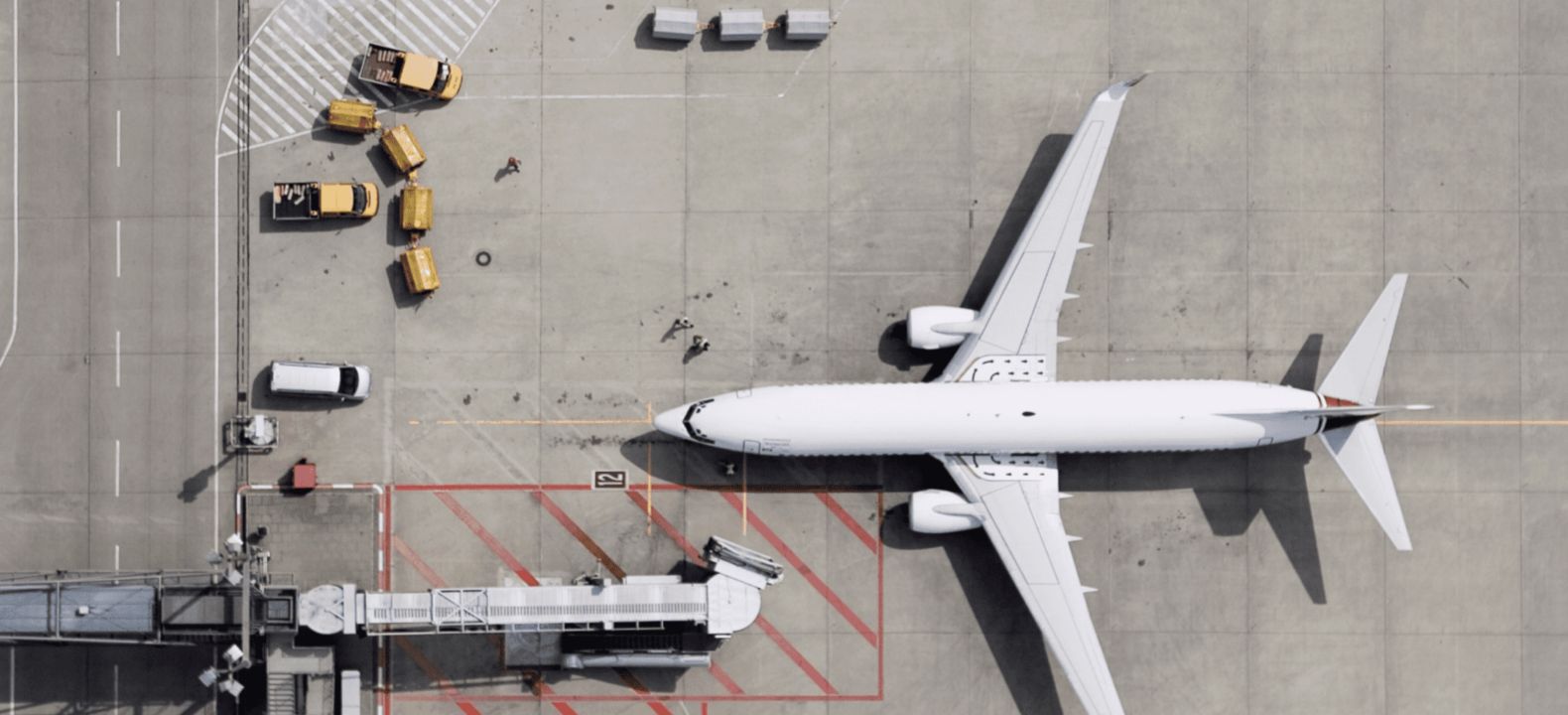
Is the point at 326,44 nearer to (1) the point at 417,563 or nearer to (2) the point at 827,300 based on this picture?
(1) the point at 417,563

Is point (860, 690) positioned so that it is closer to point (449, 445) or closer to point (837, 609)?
point (837, 609)

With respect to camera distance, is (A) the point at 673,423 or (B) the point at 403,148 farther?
(B) the point at 403,148

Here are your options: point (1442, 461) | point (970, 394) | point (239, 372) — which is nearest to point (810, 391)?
point (970, 394)

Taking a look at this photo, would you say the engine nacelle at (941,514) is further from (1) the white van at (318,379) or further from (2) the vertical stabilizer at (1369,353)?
(1) the white van at (318,379)

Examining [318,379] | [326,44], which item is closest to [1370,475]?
[318,379]

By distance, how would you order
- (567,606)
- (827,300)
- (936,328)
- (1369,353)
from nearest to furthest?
(1369,353)
(567,606)
(936,328)
(827,300)
